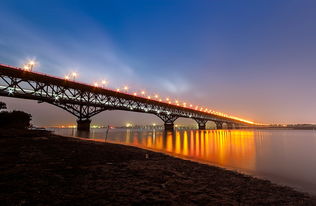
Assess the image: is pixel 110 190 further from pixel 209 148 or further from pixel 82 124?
pixel 82 124

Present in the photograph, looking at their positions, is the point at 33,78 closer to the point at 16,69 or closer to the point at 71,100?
the point at 16,69

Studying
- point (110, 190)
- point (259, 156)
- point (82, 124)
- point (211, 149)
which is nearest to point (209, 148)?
point (211, 149)

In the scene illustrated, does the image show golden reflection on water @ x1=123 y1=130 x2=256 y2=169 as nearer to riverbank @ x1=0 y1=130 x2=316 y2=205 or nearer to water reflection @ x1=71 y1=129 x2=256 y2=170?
water reflection @ x1=71 y1=129 x2=256 y2=170

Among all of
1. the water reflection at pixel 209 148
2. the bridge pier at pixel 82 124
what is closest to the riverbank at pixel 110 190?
the water reflection at pixel 209 148

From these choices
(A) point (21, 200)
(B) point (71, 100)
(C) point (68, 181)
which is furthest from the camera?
(B) point (71, 100)

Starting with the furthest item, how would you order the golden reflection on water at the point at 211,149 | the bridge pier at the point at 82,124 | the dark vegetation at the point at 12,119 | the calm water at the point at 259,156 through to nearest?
the bridge pier at the point at 82,124 < the dark vegetation at the point at 12,119 < the golden reflection on water at the point at 211,149 < the calm water at the point at 259,156

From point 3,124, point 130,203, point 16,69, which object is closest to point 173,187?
point 130,203

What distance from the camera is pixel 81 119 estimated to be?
56.2 meters

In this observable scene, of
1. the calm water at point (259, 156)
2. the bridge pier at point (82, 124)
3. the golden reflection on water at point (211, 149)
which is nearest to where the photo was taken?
the calm water at point (259, 156)

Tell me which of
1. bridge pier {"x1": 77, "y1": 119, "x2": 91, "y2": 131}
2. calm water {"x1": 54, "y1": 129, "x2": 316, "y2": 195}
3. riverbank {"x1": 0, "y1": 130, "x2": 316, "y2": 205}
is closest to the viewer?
riverbank {"x1": 0, "y1": 130, "x2": 316, "y2": 205}

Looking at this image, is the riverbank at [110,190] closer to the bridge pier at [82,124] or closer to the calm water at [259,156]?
the calm water at [259,156]

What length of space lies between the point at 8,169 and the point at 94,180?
363cm

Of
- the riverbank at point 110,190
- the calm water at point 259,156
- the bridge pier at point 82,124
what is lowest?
the calm water at point 259,156

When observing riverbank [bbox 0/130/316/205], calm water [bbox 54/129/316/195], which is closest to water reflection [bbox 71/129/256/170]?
calm water [bbox 54/129/316/195]
